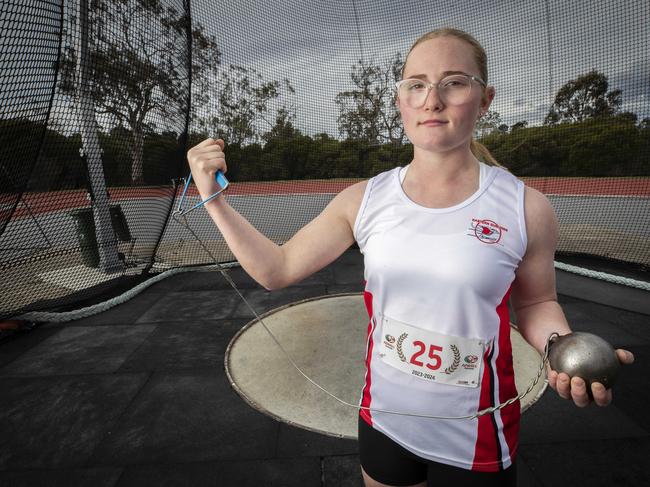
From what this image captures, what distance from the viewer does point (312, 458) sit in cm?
212

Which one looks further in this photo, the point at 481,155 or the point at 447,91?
the point at 481,155

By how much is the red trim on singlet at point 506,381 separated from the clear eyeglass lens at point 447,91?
1.94ft

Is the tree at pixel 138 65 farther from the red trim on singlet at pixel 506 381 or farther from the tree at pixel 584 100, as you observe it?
the tree at pixel 584 100

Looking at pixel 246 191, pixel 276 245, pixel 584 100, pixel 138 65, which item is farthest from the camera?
pixel 246 191

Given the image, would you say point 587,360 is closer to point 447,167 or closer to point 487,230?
point 487,230

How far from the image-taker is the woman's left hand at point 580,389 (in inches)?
34.8

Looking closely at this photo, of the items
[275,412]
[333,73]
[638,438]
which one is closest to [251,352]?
[275,412]

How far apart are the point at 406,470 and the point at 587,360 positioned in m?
0.65

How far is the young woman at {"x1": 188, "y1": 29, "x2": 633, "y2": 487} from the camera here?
3.49 feet

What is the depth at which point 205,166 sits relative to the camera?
110 centimetres

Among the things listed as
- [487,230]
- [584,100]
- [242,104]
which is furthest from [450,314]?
[584,100]

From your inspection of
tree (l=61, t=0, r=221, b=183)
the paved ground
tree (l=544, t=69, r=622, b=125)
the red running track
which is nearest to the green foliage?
tree (l=544, t=69, r=622, b=125)

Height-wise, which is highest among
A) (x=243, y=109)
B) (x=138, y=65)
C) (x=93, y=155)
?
(x=138, y=65)

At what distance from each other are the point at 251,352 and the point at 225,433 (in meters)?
0.92
